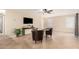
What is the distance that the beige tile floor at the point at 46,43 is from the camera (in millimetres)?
2012

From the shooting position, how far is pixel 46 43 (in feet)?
6.69

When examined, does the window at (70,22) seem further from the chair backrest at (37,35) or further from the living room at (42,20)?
the chair backrest at (37,35)

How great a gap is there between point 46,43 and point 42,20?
16.7 inches

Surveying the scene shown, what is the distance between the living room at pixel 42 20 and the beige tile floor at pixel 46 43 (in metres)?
0.02

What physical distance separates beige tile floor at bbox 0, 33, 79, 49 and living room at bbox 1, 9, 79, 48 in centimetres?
2

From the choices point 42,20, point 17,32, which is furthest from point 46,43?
point 17,32

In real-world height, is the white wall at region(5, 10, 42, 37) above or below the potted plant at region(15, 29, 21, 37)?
above

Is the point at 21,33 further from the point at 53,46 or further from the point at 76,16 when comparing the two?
the point at 76,16

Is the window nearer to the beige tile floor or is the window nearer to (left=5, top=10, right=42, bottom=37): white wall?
the beige tile floor

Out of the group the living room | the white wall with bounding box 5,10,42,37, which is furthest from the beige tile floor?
the white wall with bounding box 5,10,42,37

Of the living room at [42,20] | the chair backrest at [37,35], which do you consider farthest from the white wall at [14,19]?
the chair backrest at [37,35]

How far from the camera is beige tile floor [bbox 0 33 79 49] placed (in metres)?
2.01
